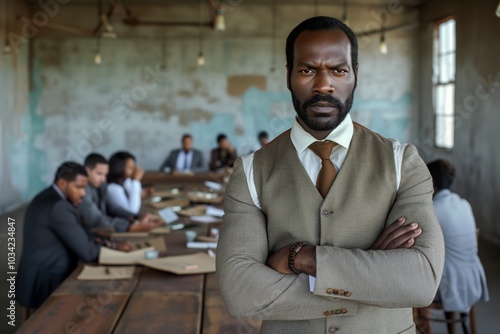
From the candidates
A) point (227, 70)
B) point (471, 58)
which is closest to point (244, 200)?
point (471, 58)

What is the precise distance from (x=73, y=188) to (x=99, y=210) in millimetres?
1059

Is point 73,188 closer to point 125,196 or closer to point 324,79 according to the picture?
point 125,196

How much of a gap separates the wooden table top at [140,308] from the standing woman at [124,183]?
2371 millimetres

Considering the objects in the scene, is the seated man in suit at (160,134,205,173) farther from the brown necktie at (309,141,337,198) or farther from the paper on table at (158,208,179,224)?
the brown necktie at (309,141,337,198)

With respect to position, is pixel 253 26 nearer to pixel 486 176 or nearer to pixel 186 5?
pixel 186 5

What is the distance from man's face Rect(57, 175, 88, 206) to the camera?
3686 millimetres

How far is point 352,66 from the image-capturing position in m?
1.32

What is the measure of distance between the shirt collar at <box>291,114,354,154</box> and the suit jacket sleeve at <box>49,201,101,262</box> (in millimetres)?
2235

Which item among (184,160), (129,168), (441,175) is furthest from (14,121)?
(441,175)

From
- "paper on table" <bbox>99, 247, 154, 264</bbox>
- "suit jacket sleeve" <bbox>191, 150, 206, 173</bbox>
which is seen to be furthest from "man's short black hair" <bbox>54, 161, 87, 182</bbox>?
"suit jacket sleeve" <bbox>191, 150, 206, 173</bbox>

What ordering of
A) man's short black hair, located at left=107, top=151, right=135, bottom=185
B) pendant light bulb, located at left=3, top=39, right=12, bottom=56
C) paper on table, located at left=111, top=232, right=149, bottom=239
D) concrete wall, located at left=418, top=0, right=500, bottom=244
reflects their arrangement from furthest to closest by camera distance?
1. pendant light bulb, located at left=3, top=39, right=12, bottom=56
2. concrete wall, located at left=418, top=0, right=500, bottom=244
3. man's short black hair, located at left=107, top=151, right=135, bottom=185
4. paper on table, located at left=111, top=232, right=149, bottom=239

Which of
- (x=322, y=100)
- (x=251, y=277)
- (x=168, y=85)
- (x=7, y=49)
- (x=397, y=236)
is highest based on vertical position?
(x=7, y=49)

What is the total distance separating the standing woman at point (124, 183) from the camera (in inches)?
210

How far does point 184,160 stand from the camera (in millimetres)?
9570
